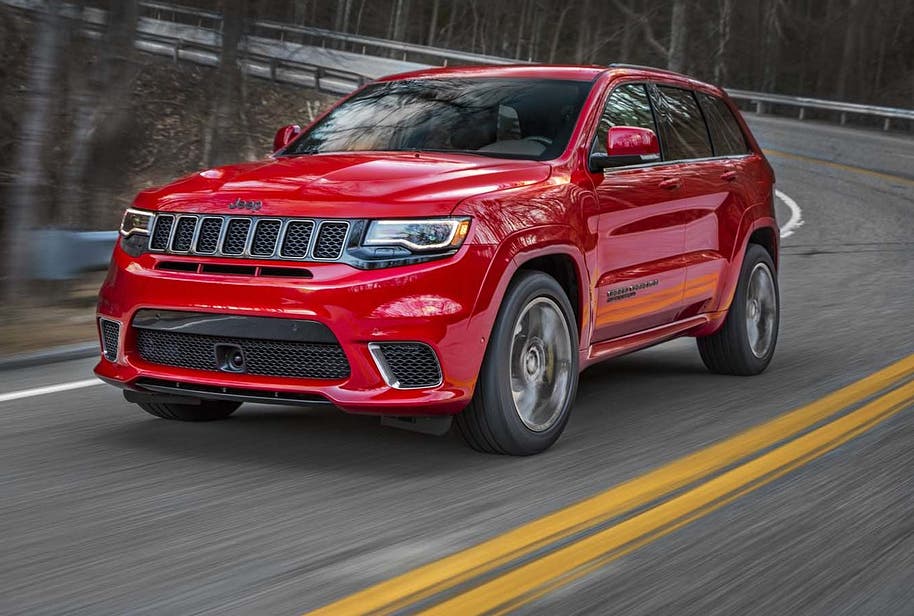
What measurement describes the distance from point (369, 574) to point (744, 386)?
13.7ft

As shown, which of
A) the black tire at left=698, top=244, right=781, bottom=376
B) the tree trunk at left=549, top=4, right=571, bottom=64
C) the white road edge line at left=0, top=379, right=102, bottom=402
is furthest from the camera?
the tree trunk at left=549, top=4, right=571, bottom=64

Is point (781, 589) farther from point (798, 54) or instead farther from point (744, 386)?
point (798, 54)

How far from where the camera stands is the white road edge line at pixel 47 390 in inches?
287

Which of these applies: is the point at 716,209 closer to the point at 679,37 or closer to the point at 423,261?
the point at 423,261

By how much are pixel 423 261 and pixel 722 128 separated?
3523 mm

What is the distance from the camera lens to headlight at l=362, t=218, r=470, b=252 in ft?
18.0

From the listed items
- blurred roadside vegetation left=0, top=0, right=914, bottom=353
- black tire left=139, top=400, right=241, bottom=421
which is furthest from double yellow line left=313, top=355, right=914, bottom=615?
blurred roadside vegetation left=0, top=0, right=914, bottom=353

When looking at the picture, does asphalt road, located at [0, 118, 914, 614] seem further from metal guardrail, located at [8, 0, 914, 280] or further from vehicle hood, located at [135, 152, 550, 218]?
metal guardrail, located at [8, 0, 914, 280]

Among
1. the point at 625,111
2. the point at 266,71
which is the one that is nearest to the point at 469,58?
the point at 266,71

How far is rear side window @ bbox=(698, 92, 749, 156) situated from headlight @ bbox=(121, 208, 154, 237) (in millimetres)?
3560

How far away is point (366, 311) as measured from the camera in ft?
17.9

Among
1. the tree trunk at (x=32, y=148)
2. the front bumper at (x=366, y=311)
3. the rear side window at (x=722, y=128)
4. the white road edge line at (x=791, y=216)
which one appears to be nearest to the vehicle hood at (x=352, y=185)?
the front bumper at (x=366, y=311)

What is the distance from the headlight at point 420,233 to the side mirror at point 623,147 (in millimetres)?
1171

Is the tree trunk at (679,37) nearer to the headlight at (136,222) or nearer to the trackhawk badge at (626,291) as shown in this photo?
the trackhawk badge at (626,291)
